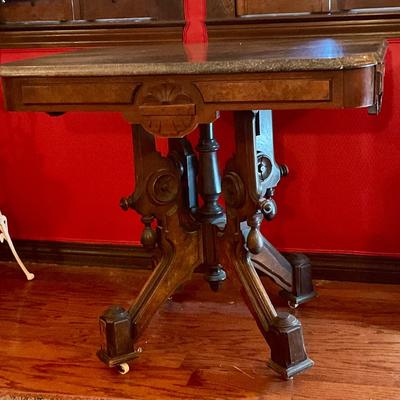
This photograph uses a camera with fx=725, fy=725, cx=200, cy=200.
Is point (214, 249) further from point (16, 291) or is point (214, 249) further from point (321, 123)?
point (16, 291)

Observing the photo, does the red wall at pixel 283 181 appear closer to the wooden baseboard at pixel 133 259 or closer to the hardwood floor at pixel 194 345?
the wooden baseboard at pixel 133 259

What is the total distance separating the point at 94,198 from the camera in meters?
2.93

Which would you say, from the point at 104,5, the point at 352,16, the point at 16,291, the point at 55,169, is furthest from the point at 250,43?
the point at 16,291

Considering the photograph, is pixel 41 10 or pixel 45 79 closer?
pixel 45 79

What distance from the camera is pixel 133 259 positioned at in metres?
2.94

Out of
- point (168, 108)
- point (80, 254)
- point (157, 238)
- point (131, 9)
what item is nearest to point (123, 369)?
point (157, 238)

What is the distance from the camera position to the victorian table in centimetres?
173

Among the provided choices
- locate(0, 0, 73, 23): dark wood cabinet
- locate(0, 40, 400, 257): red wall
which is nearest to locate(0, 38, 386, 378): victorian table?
locate(0, 40, 400, 257): red wall

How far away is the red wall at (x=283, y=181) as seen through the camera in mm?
2566

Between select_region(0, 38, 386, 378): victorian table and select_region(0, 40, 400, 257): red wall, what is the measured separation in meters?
0.26

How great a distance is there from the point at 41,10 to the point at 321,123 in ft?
3.63

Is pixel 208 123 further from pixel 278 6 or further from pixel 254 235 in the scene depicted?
pixel 278 6

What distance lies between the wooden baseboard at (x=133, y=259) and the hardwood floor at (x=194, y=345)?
0.16ft

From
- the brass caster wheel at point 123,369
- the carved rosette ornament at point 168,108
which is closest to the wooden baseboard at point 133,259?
the brass caster wheel at point 123,369
